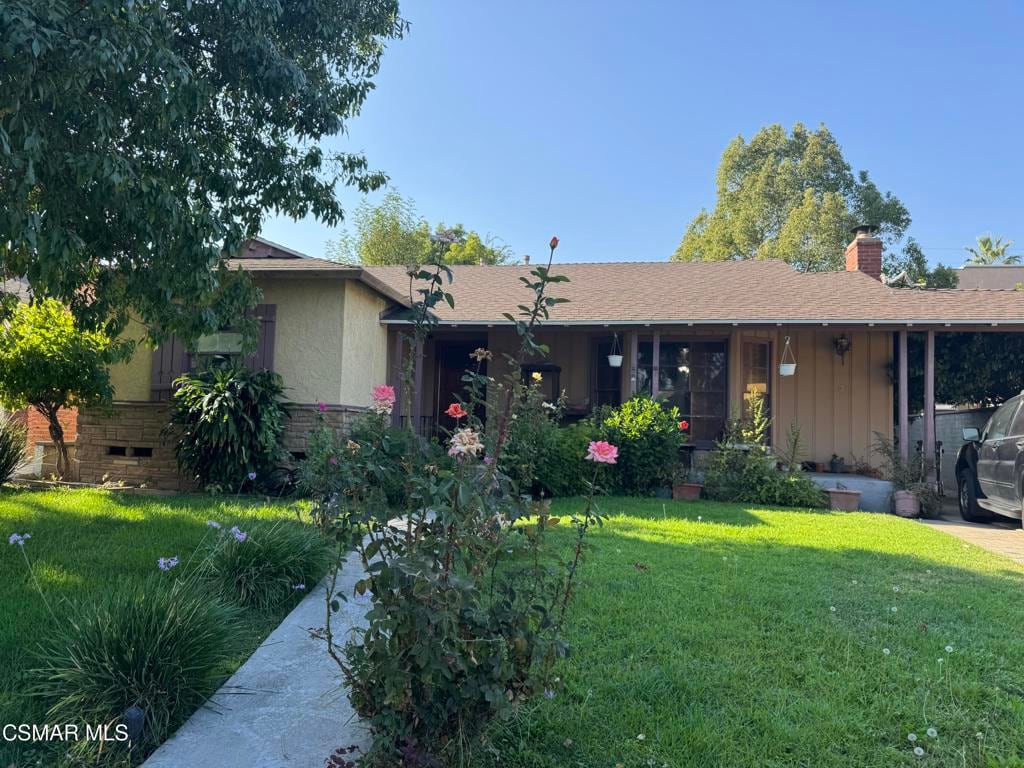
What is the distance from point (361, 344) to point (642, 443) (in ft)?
14.2

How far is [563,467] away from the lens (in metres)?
8.07

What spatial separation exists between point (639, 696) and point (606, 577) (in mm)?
1623

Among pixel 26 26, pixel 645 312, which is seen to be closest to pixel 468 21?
pixel 645 312

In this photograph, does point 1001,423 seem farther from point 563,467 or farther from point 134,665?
point 134,665

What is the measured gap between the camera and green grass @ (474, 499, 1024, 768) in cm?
220

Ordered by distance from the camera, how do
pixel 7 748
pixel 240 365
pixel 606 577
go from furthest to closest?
1. pixel 240 365
2. pixel 606 577
3. pixel 7 748

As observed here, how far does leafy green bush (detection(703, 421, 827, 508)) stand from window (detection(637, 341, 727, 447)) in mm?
1773

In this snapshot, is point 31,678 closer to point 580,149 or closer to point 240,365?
point 240,365

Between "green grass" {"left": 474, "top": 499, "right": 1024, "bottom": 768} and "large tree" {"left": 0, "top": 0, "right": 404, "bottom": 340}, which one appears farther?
"large tree" {"left": 0, "top": 0, "right": 404, "bottom": 340}

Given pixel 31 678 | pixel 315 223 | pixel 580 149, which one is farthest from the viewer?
pixel 580 149

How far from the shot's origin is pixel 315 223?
6.50m

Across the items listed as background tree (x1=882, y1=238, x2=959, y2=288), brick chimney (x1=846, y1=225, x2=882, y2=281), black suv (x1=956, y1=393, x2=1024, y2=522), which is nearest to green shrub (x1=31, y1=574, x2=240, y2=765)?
black suv (x1=956, y1=393, x2=1024, y2=522)

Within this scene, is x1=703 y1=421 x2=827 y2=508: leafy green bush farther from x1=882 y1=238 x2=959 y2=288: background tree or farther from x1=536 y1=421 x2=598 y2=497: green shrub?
x1=882 y1=238 x2=959 y2=288: background tree

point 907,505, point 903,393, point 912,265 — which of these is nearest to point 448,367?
point 903,393
